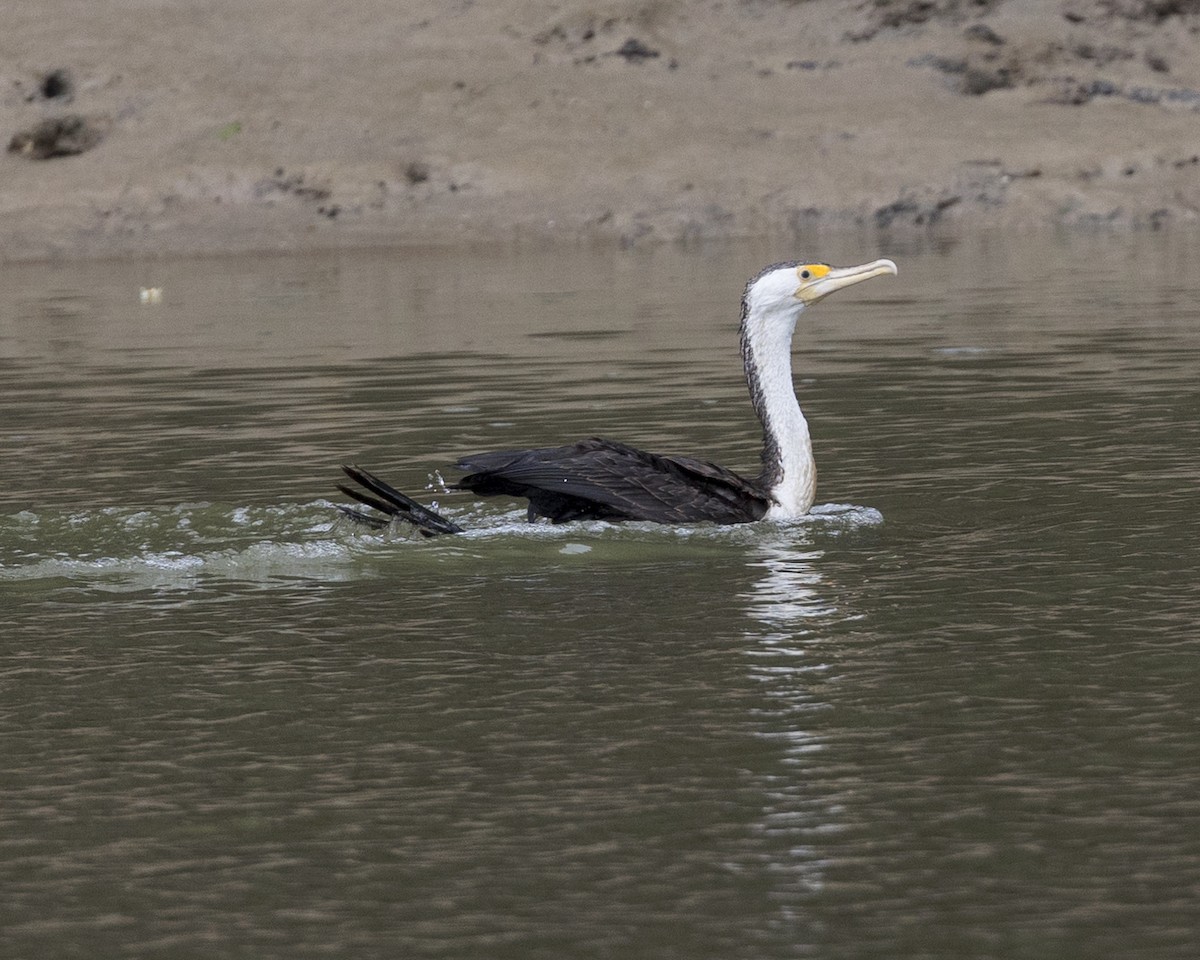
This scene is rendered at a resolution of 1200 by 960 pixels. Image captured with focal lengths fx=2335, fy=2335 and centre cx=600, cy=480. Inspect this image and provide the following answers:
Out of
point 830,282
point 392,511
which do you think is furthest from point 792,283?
point 392,511

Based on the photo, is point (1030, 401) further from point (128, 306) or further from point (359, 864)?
point (128, 306)

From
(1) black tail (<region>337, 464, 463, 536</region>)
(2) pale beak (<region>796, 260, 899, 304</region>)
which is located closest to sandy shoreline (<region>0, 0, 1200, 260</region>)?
(2) pale beak (<region>796, 260, 899, 304</region>)

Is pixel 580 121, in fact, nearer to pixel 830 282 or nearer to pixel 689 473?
pixel 830 282

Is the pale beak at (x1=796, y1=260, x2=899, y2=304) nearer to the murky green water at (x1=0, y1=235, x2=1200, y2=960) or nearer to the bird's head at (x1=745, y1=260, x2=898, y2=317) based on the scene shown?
the bird's head at (x1=745, y1=260, x2=898, y2=317)

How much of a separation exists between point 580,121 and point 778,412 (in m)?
27.4

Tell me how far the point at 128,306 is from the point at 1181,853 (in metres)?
21.1

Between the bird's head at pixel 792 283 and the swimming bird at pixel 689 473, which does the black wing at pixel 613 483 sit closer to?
the swimming bird at pixel 689 473

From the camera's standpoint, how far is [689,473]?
9.12 metres

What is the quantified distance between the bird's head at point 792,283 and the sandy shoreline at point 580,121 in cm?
2393

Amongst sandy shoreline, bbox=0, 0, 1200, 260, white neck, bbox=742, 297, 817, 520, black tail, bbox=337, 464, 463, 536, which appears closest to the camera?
black tail, bbox=337, 464, 463, 536

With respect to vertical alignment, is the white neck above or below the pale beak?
below

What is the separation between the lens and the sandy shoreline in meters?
34.5

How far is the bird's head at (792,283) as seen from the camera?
9.63 meters

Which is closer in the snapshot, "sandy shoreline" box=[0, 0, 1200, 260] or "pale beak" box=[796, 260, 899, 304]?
"pale beak" box=[796, 260, 899, 304]
